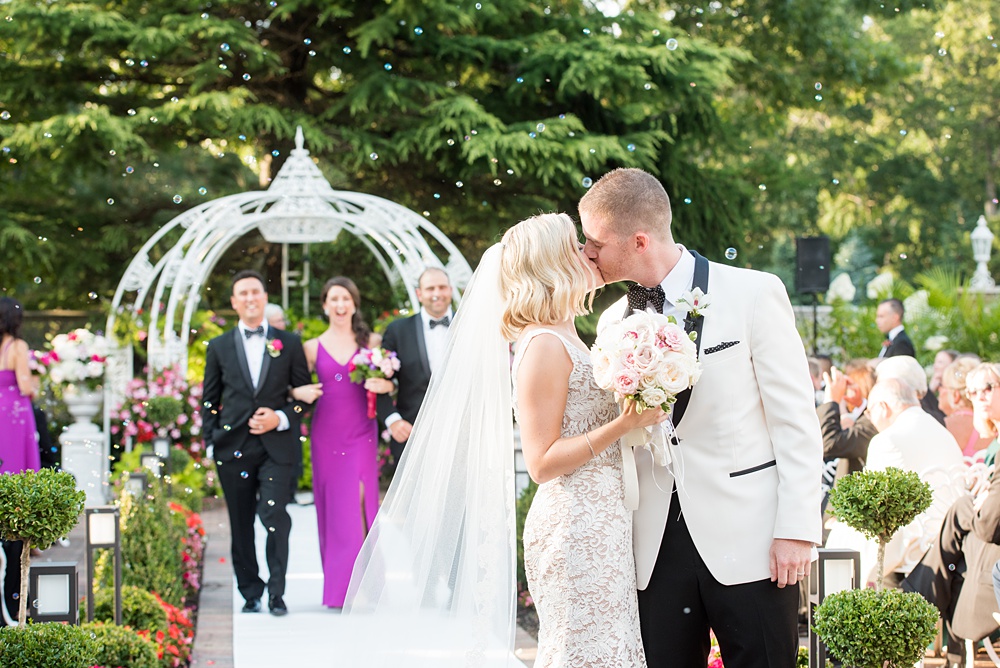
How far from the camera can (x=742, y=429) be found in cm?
303

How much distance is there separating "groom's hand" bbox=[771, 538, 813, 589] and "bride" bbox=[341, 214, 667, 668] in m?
0.42

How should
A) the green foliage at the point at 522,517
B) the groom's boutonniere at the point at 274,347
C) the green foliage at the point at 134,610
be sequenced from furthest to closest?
the green foliage at the point at 522,517 → the groom's boutonniere at the point at 274,347 → the green foliage at the point at 134,610

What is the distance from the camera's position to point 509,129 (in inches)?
563

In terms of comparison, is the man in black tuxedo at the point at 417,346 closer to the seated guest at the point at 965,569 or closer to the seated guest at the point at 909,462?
the seated guest at the point at 909,462

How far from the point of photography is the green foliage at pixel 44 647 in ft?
11.7

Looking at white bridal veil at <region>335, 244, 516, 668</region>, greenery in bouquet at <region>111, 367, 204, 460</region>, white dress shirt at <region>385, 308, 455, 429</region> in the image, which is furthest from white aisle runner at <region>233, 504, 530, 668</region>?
greenery in bouquet at <region>111, 367, 204, 460</region>

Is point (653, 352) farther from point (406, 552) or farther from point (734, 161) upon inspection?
point (734, 161)

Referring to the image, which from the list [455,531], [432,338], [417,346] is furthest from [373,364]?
[455,531]

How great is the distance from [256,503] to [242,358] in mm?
868

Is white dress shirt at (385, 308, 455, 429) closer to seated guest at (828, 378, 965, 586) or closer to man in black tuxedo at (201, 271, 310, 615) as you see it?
man in black tuxedo at (201, 271, 310, 615)

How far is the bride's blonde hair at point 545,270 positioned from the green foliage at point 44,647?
1878mm

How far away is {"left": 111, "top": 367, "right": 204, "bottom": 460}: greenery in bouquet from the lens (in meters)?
10.4

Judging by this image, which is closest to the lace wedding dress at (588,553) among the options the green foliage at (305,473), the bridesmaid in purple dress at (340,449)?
the bridesmaid in purple dress at (340,449)

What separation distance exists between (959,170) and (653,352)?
2781cm
